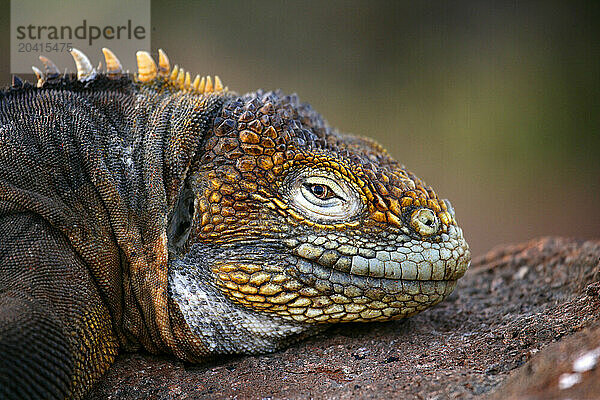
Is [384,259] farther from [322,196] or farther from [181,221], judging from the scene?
[181,221]

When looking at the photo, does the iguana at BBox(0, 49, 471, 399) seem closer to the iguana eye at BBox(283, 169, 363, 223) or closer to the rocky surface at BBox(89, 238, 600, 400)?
the iguana eye at BBox(283, 169, 363, 223)

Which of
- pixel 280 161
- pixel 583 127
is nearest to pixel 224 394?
pixel 280 161

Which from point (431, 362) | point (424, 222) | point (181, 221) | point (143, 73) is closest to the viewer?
point (431, 362)

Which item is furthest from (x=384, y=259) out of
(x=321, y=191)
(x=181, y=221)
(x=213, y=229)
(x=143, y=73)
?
(x=143, y=73)

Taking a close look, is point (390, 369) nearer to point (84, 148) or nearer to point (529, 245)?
point (84, 148)

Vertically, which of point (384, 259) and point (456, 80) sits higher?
point (456, 80)
